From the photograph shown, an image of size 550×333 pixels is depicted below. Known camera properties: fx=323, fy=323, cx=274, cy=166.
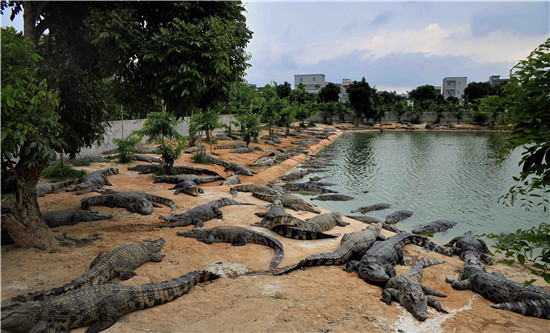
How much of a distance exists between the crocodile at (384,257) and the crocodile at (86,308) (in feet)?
11.9

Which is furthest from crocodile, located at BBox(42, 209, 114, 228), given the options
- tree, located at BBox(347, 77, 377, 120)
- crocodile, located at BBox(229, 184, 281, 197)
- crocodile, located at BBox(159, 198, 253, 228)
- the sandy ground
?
tree, located at BBox(347, 77, 377, 120)

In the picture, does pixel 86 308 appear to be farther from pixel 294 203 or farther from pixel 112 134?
pixel 112 134

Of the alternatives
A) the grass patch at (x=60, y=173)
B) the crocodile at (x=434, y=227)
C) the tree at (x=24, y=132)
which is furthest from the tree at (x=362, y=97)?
the tree at (x=24, y=132)

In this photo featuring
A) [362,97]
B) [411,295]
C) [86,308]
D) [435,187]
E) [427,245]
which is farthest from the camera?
[362,97]

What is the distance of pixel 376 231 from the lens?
28.1ft

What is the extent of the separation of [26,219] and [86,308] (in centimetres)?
274

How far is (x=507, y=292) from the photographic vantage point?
5613 millimetres

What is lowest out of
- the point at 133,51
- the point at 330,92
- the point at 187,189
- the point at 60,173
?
the point at 187,189

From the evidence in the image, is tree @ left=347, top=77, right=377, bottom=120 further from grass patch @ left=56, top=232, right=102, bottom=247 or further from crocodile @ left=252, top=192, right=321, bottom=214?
grass patch @ left=56, top=232, right=102, bottom=247

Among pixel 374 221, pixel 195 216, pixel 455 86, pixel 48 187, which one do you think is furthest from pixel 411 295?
pixel 455 86

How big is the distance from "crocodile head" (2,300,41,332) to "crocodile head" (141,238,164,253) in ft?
7.53

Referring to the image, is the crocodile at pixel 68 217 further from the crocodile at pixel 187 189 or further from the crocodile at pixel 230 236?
the crocodile at pixel 187 189

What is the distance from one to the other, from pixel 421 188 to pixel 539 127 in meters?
14.6

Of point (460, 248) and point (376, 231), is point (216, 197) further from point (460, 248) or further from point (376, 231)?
A: point (460, 248)
